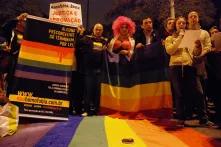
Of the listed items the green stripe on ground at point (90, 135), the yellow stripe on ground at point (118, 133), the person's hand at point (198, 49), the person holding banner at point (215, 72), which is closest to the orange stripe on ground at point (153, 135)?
the yellow stripe on ground at point (118, 133)

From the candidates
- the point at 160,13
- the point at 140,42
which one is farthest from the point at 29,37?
the point at 160,13

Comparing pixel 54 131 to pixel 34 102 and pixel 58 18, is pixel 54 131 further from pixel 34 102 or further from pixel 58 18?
pixel 58 18

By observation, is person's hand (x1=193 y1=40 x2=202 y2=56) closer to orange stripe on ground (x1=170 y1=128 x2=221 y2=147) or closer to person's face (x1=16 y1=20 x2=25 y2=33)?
orange stripe on ground (x1=170 y1=128 x2=221 y2=147)

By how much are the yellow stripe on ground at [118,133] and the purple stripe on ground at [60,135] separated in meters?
0.49

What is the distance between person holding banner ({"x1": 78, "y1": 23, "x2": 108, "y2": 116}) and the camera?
7707 millimetres

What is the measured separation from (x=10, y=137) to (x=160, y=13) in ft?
44.1

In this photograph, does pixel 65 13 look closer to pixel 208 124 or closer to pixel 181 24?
pixel 181 24

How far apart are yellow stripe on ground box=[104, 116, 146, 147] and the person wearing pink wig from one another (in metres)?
1.39

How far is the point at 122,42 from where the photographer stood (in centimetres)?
784

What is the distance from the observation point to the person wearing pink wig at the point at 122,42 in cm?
779

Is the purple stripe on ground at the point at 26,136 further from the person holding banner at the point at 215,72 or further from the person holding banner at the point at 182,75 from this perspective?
the person holding banner at the point at 215,72

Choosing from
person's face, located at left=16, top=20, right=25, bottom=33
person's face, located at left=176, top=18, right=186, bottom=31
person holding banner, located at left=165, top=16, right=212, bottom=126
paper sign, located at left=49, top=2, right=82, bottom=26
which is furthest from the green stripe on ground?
paper sign, located at left=49, top=2, right=82, bottom=26

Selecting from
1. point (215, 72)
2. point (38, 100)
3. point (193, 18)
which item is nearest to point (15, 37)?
point (38, 100)

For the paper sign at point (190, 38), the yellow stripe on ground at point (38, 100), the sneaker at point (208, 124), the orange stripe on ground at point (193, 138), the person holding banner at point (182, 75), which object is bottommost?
the orange stripe on ground at point (193, 138)
